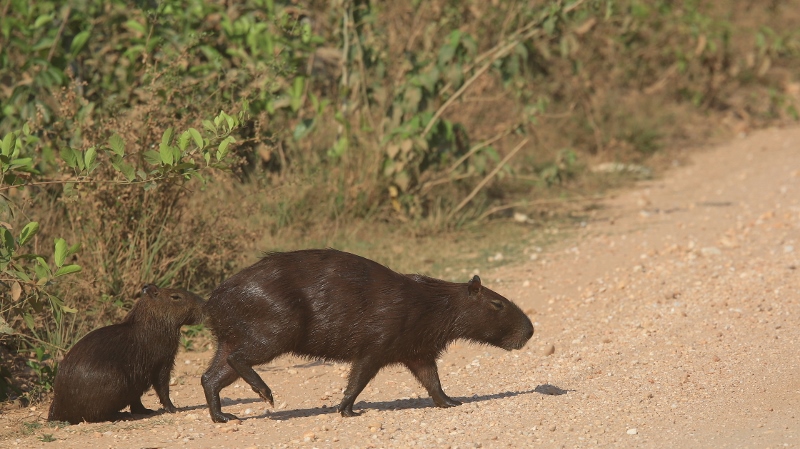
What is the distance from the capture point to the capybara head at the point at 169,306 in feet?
18.2

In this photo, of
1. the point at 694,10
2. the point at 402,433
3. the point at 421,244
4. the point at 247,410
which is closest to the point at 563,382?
the point at 402,433

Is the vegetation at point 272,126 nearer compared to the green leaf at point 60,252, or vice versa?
the green leaf at point 60,252

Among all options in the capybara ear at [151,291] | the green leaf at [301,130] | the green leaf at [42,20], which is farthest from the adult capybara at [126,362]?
the green leaf at [301,130]

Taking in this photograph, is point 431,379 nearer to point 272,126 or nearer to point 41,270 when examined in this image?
point 41,270

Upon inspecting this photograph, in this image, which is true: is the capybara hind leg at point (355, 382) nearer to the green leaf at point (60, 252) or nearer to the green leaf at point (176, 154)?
the green leaf at point (176, 154)

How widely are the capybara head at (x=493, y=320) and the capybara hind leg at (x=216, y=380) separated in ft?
4.23

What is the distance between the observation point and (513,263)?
848cm

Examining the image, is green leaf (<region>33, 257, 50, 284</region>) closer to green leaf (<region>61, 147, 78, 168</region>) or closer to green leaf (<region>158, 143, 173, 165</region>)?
green leaf (<region>61, 147, 78, 168</region>)

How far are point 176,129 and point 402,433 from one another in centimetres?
286

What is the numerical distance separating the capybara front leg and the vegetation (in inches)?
48.4

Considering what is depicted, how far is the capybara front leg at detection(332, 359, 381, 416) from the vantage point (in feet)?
17.0

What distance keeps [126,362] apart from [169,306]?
15.0 inches

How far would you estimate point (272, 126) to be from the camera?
885 cm

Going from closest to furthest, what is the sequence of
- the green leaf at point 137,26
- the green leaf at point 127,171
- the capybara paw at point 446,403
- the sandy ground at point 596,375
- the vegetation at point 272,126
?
1. the sandy ground at point 596,375
2. the green leaf at point 127,171
3. the capybara paw at point 446,403
4. the vegetation at point 272,126
5. the green leaf at point 137,26
